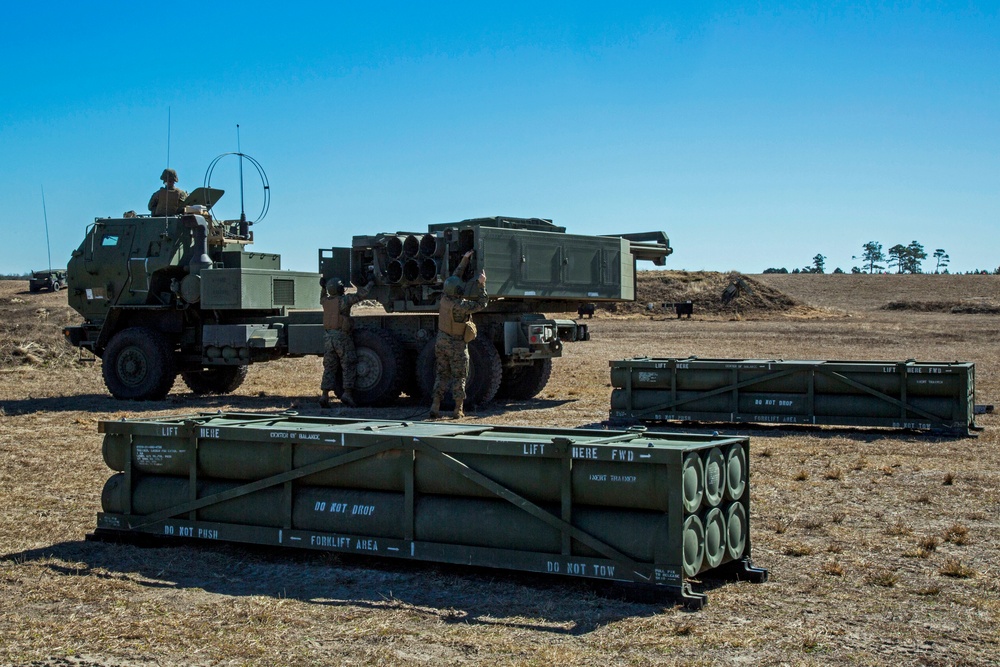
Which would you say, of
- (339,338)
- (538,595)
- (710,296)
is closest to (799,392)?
(339,338)

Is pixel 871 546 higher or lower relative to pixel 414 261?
lower

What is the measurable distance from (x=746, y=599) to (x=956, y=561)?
158 cm

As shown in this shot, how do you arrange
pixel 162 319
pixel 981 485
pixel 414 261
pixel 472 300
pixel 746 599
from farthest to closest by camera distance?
pixel 162 319
pixel 414 261
pixel 472 300
pixel 981 485
pixel 746 599

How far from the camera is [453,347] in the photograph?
13.8m

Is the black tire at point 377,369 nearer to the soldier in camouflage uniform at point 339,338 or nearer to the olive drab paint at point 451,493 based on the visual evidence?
the soldier in camouflage uniform at point 339,338

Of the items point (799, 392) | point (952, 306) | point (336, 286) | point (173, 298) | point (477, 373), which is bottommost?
point (799, 392)

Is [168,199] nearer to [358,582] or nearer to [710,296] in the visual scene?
[358,582]

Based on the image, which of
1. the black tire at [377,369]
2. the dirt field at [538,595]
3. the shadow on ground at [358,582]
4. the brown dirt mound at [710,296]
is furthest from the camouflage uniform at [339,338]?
the brown dirt mound at [710,296]

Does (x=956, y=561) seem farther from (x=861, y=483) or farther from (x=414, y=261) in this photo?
(x=414, y=261)

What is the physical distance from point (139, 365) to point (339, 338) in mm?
3806

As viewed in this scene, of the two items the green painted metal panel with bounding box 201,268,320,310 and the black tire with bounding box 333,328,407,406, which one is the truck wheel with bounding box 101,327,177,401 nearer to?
the green painted metal panel with bounding box 201,268,320,310

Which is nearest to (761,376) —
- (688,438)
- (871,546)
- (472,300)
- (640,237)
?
(472,300)

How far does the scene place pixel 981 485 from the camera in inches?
346

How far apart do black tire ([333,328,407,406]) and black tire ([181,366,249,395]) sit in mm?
3510
